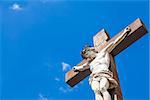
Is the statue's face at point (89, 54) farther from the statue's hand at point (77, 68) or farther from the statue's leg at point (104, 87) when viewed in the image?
the statue's leg at point (104, 87)

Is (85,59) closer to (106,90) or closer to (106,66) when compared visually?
(106,66)

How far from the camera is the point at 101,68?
588 cm

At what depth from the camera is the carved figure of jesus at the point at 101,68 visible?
18.0ft

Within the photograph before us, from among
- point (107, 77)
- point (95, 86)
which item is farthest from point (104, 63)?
point (95, 86)

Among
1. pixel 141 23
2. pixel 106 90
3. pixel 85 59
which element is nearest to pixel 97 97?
pixel 106 90

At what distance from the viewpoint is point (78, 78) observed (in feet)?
22.7

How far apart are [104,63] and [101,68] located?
16 cm

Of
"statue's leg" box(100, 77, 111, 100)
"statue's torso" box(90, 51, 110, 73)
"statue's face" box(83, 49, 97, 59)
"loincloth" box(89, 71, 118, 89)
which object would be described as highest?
"statue's face" box(83, 49, 97, 59)

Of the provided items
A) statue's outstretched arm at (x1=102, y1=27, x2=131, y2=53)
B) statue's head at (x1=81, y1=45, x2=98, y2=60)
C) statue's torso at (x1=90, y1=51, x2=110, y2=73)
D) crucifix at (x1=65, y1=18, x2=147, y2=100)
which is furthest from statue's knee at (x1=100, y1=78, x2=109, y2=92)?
statue's outstretched arm at (x1=102, y1=27, x2=131, y2=53)

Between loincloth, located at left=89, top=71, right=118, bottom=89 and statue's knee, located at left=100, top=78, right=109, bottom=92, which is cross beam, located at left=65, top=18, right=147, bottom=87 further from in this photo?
statue's knee, located at left=100, top=78, right=109, bottom=92

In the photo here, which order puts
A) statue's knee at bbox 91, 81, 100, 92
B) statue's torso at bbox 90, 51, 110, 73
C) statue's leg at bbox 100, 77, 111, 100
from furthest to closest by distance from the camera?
1. statue's torso at bbox 90, 51, 110, 73
2. statue's knee at bbox 91, 81, 100, 92
3. statue's leg at bbox 100, 77, 111, 100

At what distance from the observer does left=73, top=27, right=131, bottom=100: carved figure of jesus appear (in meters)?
5.48

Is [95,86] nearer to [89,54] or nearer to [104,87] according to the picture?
[104,87]

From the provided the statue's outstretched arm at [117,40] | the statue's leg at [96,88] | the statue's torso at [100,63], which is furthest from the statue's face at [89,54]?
the statue's leg at [96,88]
